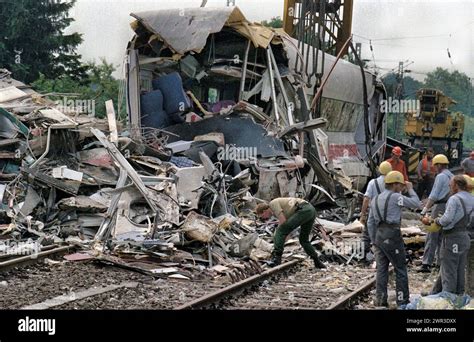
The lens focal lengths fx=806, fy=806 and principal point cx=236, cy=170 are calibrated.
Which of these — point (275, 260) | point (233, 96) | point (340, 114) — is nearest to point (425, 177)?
point (340, 114)

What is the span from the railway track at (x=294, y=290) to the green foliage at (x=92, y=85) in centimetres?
909

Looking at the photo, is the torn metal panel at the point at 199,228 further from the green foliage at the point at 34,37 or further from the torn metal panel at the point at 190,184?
the green foliage at the point at 34,37

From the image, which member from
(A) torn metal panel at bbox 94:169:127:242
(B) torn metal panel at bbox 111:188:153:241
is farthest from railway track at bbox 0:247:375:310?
(B) torn metal panel at bbox 111:188:153:241

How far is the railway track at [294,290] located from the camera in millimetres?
9328

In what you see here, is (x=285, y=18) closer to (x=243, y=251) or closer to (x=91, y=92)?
(x=91, y=92)

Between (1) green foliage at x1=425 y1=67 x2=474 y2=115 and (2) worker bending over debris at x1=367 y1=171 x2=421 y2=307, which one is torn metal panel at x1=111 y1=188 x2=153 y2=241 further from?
(1) green foliage at x1=425 y1=67 x2=474 y2=115

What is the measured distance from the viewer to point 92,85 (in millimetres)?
A: 31672

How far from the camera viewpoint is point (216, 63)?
18891mm

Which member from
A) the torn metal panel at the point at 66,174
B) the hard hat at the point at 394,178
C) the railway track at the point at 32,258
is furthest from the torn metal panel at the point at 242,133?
the hard hat at the point at 394,178
